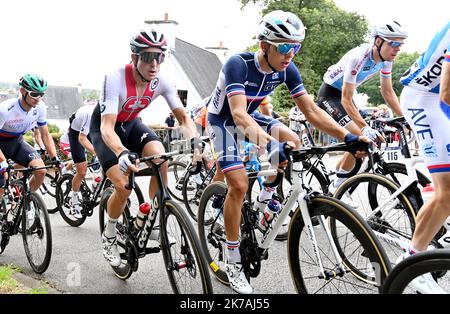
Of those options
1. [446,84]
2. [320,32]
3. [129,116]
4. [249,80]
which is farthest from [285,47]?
[320,32]

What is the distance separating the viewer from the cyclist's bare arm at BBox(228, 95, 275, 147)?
3.82 metres

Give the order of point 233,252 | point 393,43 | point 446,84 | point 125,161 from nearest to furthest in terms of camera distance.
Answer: point 446,84 < point 125,161 < point 233,252 < point 393,43

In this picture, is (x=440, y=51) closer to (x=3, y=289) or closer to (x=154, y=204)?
(x=154, y=204)

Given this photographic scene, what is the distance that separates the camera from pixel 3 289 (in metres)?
4.05

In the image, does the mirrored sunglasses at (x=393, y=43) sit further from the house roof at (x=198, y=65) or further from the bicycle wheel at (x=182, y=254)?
the house roof at (x=198, y=65)

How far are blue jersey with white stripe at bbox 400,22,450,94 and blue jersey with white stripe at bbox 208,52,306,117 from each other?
1054mm

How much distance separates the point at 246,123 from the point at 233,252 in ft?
3.65

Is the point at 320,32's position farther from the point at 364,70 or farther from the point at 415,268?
the point at 415,268

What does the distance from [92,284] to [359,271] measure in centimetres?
262

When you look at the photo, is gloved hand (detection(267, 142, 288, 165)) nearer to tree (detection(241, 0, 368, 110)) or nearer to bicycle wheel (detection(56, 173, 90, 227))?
bicycle wheel (detection(56, 173, 90, 227))

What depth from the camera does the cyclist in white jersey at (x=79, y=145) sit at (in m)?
7.30

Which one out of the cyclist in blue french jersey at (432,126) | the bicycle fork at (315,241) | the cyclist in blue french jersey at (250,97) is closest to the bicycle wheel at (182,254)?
the cyclist in blue french jersey at (250,97)

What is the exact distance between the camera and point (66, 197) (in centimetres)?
773

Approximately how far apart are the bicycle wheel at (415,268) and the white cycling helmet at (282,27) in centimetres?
213
